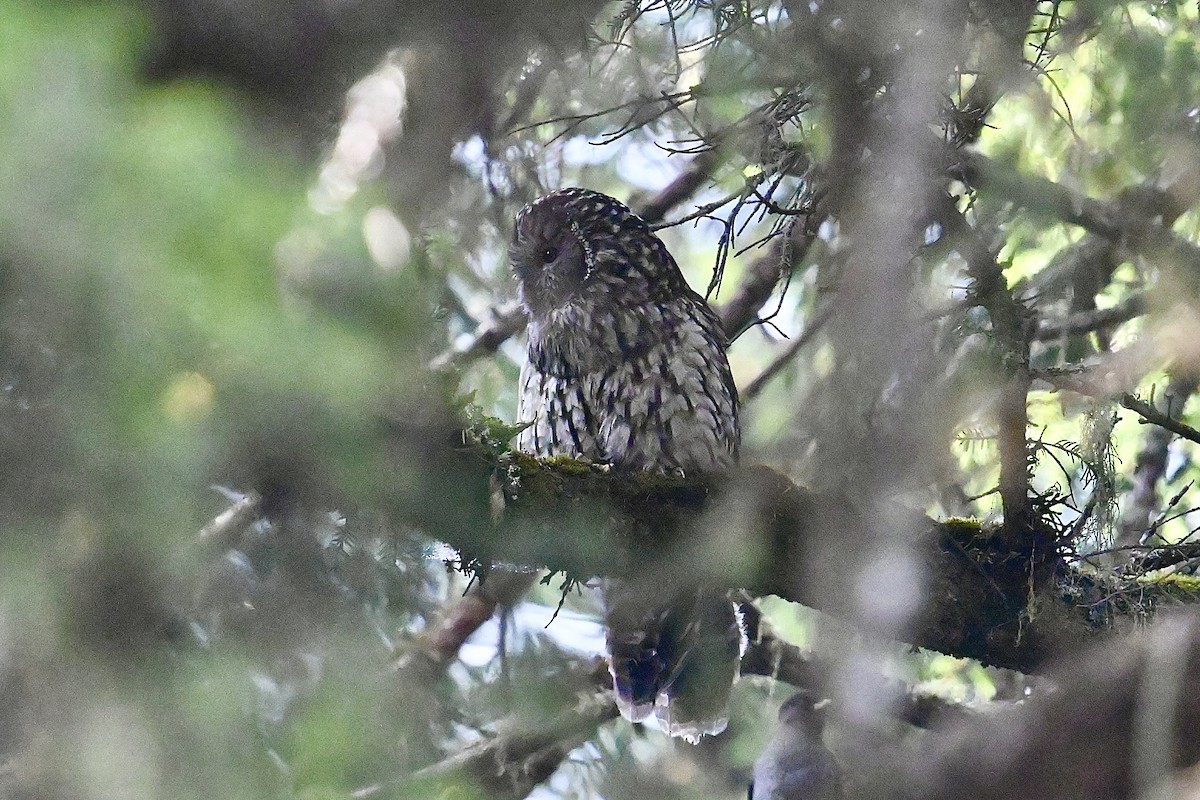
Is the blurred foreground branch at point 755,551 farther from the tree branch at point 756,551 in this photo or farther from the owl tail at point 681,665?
the owl tail at point 681,665

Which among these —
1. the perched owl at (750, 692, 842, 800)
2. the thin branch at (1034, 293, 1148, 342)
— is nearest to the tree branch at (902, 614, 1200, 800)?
the perched owl at (750, 692, 842, 800)

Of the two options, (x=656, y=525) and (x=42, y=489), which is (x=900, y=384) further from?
(x=656, y=525)

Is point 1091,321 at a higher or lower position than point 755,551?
higher

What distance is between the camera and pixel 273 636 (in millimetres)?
1684

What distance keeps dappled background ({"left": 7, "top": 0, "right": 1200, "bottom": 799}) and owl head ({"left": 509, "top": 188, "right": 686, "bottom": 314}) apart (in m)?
0.24

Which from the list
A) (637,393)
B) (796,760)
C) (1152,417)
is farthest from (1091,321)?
(796,760)

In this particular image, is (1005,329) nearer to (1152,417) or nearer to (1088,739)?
(1152,417)

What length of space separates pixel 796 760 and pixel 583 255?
1.79 meters

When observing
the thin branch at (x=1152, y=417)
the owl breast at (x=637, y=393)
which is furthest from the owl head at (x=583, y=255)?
the thin branch at (x=1152, y=417)

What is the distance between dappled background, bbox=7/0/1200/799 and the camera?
4.37 ft

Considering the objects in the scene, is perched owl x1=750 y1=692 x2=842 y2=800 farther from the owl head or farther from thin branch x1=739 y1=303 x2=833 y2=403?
the owl head

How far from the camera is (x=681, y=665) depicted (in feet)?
12.7

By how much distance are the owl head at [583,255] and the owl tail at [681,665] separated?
3.52 feet

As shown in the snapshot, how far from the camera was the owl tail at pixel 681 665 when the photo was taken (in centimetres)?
381
